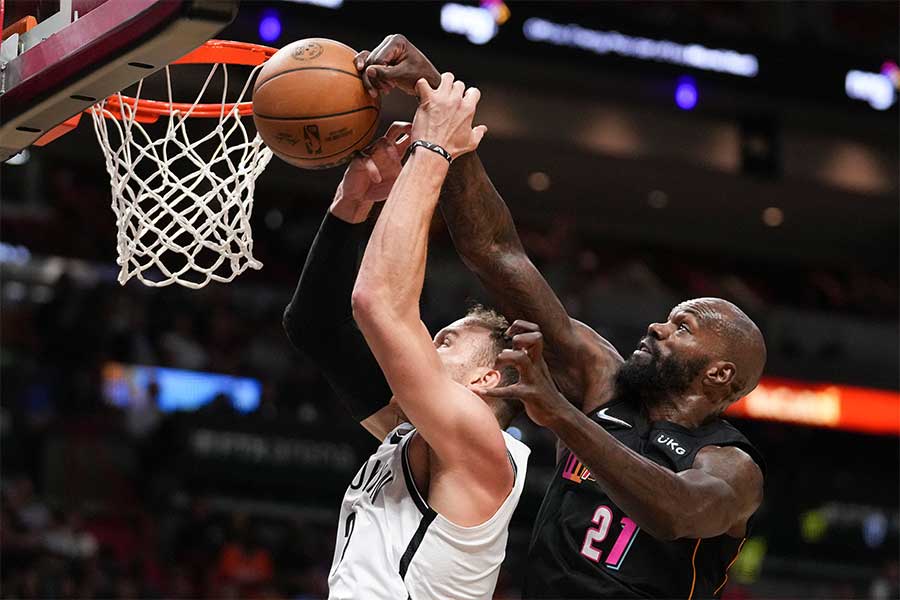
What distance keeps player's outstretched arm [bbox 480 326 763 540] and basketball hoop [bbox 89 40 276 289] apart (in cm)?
76

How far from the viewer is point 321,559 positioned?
888cm

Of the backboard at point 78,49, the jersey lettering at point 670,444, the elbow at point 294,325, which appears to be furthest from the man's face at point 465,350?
the backboard at point 78,49

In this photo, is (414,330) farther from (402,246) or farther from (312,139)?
(312,139)

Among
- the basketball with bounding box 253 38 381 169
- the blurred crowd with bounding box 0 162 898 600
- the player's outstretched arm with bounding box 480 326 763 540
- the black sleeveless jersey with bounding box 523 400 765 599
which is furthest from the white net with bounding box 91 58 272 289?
the blurred crowd with bounding box 0 162 898 600

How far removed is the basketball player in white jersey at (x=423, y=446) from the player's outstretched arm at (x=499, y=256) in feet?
0.38

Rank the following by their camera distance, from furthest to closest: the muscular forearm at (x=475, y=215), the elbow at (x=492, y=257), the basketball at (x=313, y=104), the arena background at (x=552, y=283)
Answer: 1. the arena background at (x=552, y=283)
2. the elbow at (x=492, y=257)
3. the muscular forearm at (x=475, y=215)
4. the basketball at (x=313, y=104)

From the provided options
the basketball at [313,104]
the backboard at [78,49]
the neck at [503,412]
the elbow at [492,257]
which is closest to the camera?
the backboard at [78,49]

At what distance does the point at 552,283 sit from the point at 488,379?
840 cm

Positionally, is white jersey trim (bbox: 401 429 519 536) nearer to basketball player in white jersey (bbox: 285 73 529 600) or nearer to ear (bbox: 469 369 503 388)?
basketball player in white jersey (bbox: 285 73 529 600)

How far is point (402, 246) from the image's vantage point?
2523mm

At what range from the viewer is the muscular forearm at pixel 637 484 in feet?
8.60

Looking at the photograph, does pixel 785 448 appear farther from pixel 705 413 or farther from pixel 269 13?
pixel 705 413

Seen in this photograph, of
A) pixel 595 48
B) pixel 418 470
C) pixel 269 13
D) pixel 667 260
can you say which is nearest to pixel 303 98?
pixel 418 470

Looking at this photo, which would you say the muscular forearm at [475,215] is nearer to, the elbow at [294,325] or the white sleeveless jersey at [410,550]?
the elbow at [294,325]
